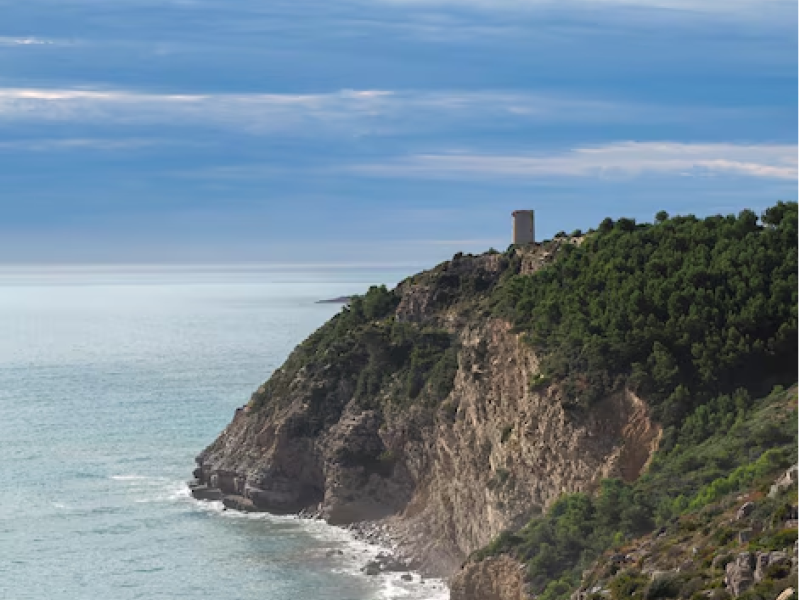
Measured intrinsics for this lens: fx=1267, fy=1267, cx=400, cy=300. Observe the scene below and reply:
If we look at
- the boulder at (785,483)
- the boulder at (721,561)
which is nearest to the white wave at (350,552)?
the boulder at (785,483)

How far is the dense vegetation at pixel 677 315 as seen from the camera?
60656 millimetres

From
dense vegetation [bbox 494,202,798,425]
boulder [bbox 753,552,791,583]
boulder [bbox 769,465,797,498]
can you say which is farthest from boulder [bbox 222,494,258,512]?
boulder [bbox 753,552,791,583]

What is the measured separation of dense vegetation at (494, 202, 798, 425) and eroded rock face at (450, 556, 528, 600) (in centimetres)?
935

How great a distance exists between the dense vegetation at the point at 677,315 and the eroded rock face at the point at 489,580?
935 cm

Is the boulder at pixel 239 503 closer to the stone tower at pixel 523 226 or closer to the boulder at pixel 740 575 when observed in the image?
the stone tower at pixel 523 226

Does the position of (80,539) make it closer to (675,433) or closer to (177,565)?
(177,565)

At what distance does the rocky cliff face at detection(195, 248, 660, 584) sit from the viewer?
200 ft

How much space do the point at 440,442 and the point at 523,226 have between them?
2798 centimetres

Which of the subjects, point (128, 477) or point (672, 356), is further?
point (128, 477)

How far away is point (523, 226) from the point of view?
99062 millimetres

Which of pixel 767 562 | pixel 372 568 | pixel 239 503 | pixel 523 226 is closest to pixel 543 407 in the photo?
pixel 372 568

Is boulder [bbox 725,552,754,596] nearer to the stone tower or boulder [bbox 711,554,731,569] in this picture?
boulder [bbox 711,554,731,569]

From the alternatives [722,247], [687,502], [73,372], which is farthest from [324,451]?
[73,372]

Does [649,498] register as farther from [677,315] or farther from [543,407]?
[677,315]
